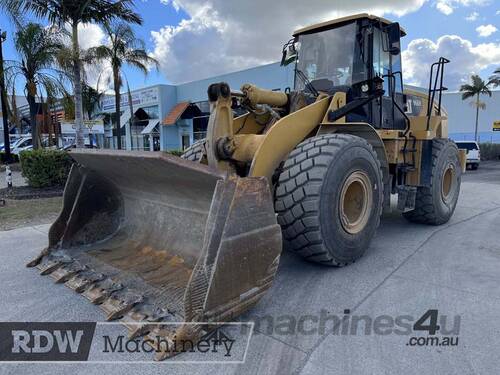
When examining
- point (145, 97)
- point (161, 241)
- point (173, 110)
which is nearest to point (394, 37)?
point (161, 241)

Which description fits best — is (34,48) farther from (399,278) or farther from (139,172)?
(399,278)

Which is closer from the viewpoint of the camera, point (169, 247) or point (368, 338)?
point (368, 338)

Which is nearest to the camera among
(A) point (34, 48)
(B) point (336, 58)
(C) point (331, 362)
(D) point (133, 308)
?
(C) point (331, 362)

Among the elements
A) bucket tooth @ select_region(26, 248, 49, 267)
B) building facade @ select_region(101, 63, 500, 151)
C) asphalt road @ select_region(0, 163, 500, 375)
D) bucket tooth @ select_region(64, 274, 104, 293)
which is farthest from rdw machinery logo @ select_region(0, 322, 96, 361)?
building facade @ select_region(101, 63, 500, 151)

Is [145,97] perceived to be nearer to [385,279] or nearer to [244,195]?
[385,279]

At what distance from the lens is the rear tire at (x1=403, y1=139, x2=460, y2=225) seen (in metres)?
5.44

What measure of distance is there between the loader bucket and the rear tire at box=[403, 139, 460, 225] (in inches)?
141

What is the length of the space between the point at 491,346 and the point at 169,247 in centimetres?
263

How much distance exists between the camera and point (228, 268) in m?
2.48

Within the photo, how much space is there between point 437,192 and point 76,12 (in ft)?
35.7

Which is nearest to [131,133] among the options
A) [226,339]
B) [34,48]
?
[34,48]

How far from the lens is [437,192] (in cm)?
550

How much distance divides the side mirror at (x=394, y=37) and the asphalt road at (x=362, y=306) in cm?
243

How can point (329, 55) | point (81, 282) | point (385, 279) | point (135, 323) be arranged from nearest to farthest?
point (135, 323) → point (81, 282) → point (385, 279) → point (329, 55)
